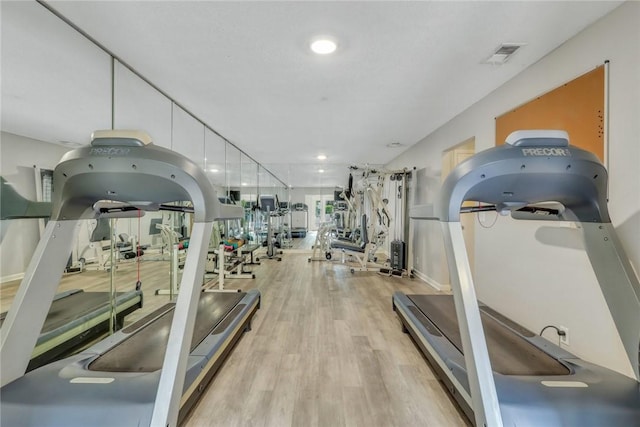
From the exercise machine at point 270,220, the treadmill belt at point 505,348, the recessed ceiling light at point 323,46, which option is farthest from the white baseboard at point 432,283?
the recessed ceiling light at point 323,46

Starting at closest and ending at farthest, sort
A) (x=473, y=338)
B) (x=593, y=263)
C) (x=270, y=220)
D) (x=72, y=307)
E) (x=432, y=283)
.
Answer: (x=473, y=338), (x=593, y=263), (x=72, y=307), (x=432, y=283), (x=270, y=220)

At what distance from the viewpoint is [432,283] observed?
4.31 meters

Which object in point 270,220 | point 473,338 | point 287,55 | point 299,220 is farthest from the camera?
point 299,220

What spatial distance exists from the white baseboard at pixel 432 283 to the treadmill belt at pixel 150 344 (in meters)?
3.02

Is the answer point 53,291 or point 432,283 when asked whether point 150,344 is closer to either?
point 53,291

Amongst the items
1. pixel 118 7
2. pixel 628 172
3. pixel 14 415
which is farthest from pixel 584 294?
pixel 118 7

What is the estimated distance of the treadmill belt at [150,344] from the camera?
165cm

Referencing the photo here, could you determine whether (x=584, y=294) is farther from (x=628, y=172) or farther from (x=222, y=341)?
(x=222, y=341)

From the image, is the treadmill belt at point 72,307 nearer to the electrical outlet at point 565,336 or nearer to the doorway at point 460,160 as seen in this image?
the electrical outlet at point 565,336

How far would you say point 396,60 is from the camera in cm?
219

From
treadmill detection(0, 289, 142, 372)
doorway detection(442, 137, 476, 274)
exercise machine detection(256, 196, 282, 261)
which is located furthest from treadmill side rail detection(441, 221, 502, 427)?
exercise machine detection(256, 196, 282, 261)

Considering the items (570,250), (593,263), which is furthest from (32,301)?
(570,250)

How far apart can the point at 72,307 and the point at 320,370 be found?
7.82ft

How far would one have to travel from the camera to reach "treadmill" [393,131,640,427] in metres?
1.20
